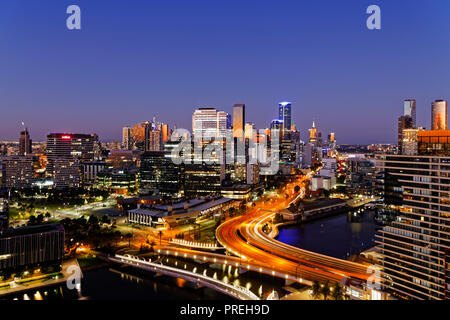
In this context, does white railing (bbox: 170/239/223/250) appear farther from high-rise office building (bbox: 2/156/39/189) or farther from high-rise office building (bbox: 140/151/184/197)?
high-rise office building (bbox: 2/156/39/189)

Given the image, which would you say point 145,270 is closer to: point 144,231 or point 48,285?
point 48,285

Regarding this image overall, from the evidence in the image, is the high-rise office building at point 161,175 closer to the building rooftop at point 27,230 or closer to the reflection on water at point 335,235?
the reflection on water at point 335,235

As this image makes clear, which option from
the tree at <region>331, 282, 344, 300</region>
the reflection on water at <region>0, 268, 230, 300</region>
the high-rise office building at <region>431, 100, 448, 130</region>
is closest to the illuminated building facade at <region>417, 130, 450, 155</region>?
the tree at <region>331, 282, 344, 300</region>

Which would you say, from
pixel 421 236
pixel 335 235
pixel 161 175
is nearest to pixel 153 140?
pixel 161 175

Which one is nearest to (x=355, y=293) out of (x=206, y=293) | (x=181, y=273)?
(x=206, y=293)

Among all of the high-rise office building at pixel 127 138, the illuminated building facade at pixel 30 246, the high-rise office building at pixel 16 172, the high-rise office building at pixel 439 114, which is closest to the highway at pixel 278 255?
the illuminated building facade at pixel 30 246
